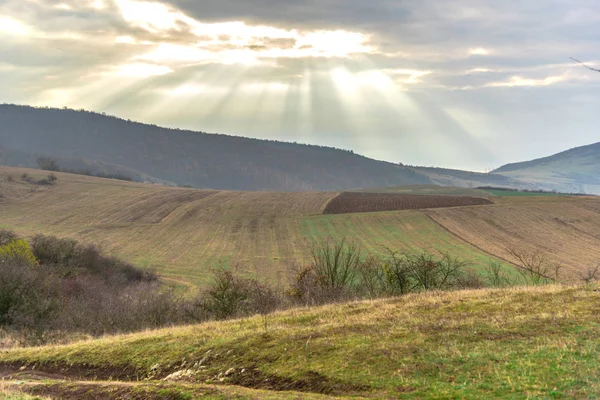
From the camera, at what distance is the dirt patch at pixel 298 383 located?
14.4m

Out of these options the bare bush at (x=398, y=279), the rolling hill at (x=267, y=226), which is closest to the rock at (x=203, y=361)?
the bare bush at (x=398, y=279)

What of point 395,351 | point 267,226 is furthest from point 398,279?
point 267,226

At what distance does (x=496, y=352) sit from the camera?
607 inches

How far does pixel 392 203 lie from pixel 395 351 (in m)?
98.5

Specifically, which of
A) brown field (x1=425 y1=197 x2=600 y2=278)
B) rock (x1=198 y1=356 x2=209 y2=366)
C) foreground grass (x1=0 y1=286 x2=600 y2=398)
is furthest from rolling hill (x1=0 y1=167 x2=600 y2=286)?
rock (x1=198 y1=356 x2=209 y2=366)

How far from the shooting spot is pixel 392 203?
371ft

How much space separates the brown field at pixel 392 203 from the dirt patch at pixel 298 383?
88.5 meters

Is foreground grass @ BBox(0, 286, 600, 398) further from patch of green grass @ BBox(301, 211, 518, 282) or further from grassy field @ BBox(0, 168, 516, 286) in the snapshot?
Answer: patch of green grass @ BBox(301, 211, 518, 282)

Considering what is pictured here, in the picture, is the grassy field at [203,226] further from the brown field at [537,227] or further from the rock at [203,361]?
the rock at [203,361]

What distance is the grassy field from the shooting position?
7238cm

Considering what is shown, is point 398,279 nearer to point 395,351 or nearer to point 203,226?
point 395,351

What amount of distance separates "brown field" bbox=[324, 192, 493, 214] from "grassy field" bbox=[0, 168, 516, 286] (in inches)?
175

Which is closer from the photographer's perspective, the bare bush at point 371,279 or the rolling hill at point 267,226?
the bare bush at point 371,279

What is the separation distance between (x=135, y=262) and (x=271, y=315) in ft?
161
